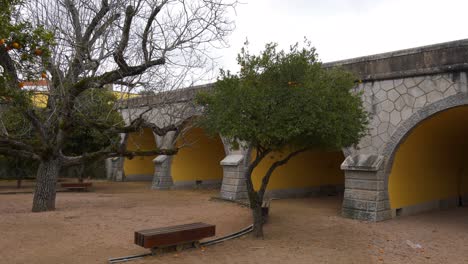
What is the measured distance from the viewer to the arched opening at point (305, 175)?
1377 centimetres

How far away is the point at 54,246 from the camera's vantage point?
267 inches

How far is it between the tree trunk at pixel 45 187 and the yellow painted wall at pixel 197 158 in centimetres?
755

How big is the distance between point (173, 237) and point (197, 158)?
488 inches

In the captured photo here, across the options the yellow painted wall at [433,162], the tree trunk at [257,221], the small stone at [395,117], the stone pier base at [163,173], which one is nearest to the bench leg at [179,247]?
the tree trunk at [257,221]

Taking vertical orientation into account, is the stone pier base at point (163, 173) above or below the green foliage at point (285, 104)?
below

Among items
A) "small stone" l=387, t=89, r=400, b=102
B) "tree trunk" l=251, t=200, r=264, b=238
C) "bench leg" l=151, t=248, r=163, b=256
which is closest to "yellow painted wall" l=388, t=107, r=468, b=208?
"small stone" l=387, t=89, r=400, b=102

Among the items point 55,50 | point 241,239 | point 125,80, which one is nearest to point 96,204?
point 125,80

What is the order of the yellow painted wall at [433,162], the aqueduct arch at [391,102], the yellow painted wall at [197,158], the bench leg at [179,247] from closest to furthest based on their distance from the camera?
the bench leg at [179,247] → the aqueduct arch at [391,102] → the yellow painted wall at [433,162] → the yellow painted wall at [197,158]

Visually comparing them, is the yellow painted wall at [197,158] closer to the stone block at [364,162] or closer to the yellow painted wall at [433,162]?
the stone block at [364,162]

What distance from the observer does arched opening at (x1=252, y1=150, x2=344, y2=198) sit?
13.8 m

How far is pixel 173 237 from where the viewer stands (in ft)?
21.1

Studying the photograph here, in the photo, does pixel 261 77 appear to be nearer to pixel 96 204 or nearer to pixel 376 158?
pixel 376 158

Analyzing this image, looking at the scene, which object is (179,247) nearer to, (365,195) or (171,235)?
(171,235)

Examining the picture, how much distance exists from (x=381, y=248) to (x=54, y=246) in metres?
5.90
